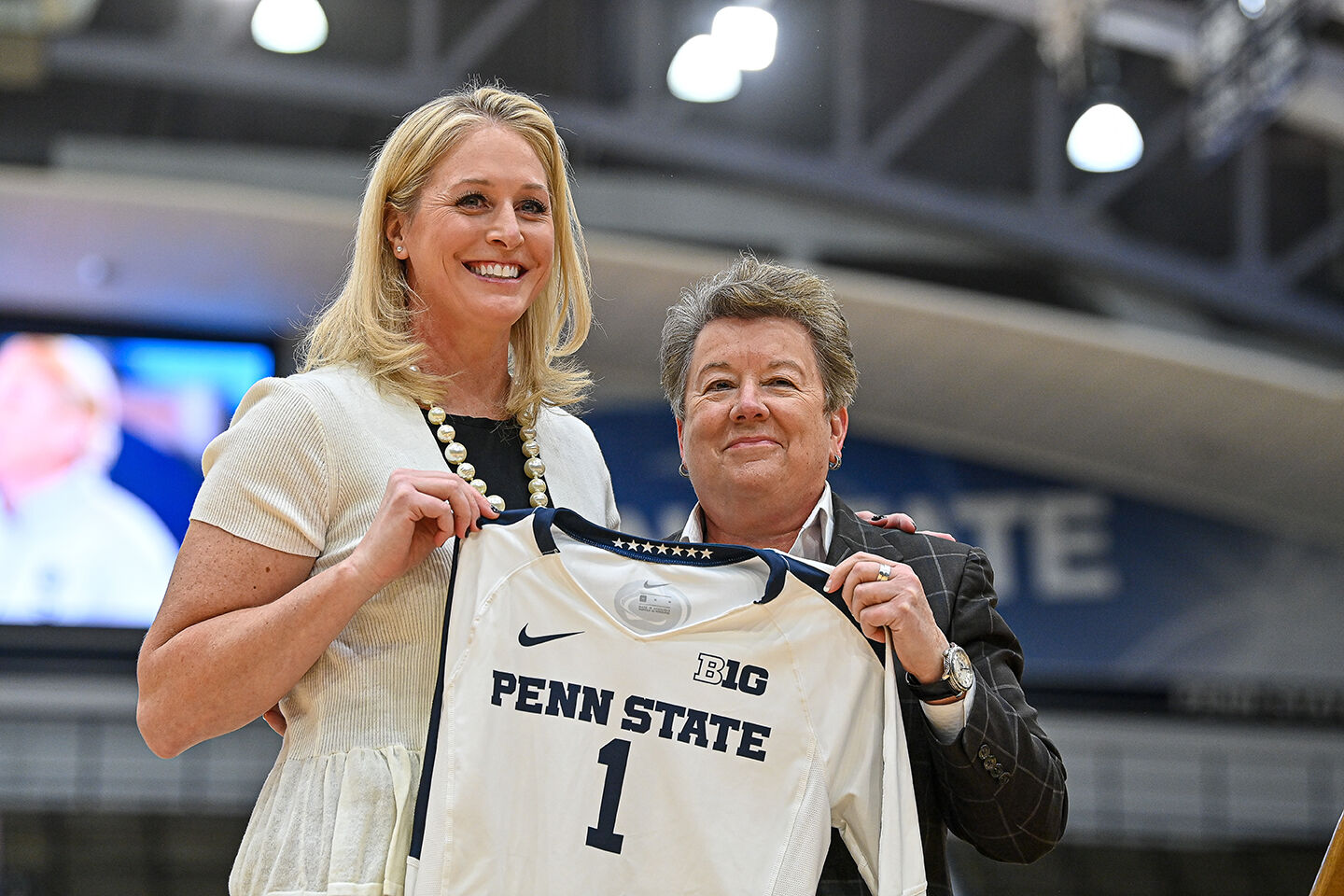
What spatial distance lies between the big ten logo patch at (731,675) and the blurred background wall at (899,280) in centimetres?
608

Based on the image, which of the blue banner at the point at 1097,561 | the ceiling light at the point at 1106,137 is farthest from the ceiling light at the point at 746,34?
the blue banner at the point at 1097,561

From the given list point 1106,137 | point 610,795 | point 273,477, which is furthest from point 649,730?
point 1106,137

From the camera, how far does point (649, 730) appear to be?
7.19ft

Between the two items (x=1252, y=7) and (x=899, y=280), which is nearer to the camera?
(x=1252, y=7)

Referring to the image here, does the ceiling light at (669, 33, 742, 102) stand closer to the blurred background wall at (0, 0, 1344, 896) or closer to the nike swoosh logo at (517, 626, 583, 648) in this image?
the blurred background wall at (0, 0, 1344, 896)

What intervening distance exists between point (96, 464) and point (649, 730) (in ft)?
26.6

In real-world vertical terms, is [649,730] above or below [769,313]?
below

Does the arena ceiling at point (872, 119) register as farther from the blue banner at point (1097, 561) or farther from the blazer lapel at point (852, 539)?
the blazer lapel at point (852, 539)

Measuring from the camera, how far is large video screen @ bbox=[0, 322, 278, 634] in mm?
9234

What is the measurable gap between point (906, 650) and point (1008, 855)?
42cm

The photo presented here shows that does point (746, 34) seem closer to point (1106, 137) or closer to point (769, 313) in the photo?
point (1106, 137)

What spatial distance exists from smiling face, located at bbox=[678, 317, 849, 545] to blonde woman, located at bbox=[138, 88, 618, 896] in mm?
245

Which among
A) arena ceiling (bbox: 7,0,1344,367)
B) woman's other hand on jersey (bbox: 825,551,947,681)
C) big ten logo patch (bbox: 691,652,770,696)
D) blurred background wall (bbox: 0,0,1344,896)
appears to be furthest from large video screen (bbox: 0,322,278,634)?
woman's other hand on jersey (bbox: 825,551,947,681)

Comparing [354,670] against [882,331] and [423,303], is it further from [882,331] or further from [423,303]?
[882,331]
